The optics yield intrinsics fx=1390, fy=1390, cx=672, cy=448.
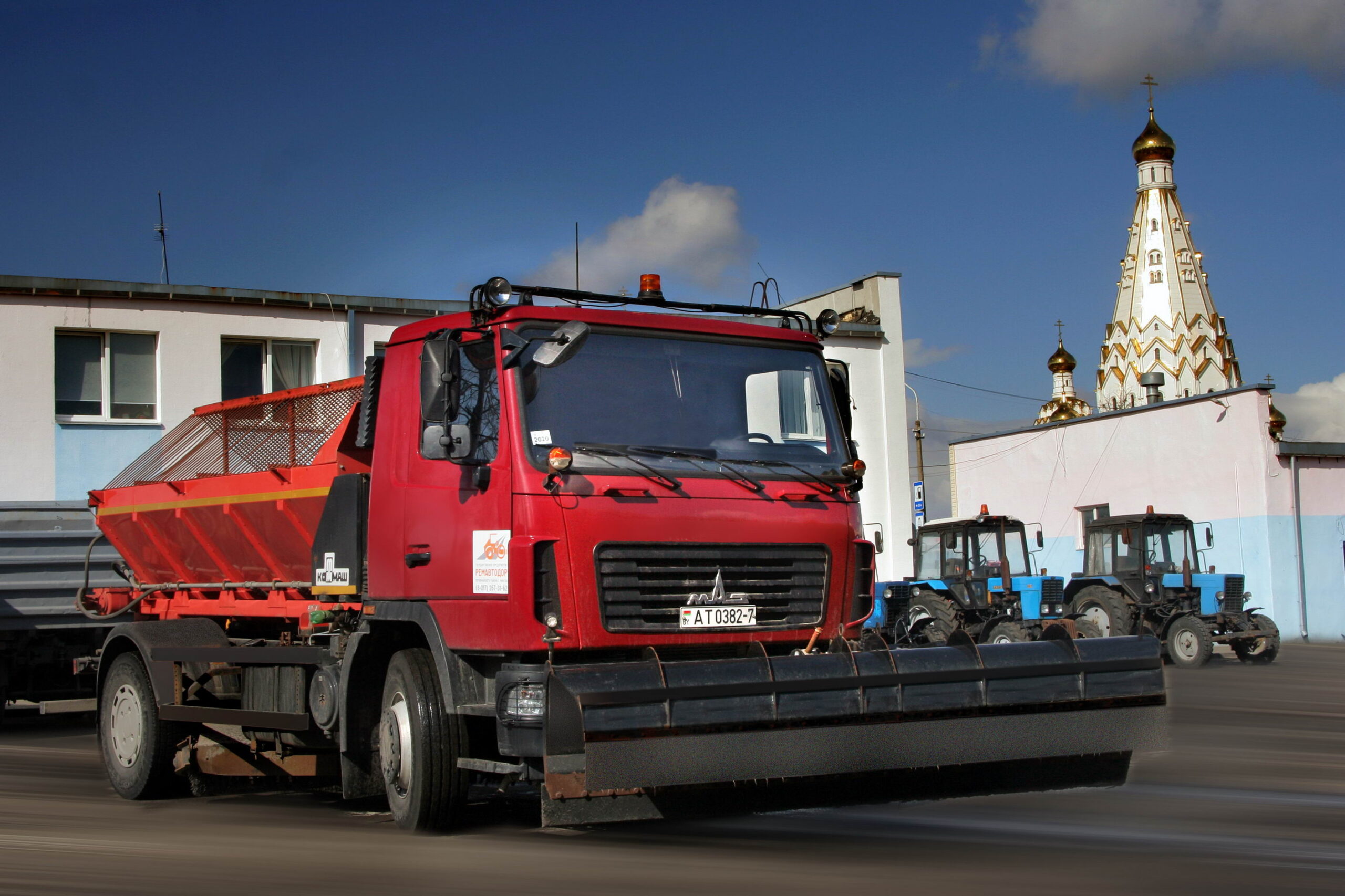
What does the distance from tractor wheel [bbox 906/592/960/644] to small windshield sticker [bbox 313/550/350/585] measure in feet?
41.7

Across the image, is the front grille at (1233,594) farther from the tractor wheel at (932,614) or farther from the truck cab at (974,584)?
the tractor wheel at (932,614)

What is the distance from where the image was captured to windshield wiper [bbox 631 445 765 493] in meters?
7.14

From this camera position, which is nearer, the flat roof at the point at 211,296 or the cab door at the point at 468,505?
the cab door at the point at 468,505

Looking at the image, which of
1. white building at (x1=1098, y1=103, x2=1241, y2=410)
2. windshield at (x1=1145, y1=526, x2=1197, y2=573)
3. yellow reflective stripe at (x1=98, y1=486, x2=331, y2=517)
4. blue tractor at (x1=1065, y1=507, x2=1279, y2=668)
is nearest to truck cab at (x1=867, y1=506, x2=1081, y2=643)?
blue tractor at (x1=1065, y1=507, x2=1279, y2=668)

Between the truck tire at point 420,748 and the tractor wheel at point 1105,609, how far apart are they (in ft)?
54.6

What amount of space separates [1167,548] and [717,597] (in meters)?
18.6

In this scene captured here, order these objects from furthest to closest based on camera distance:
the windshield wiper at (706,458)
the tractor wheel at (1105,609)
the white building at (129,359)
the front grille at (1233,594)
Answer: the front grille at (1233,594) → the tractor wheel at (1105,609) → the white building at (129,359) → the windshield wiper at (706,458)

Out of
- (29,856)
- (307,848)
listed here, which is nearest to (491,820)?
(307,848)

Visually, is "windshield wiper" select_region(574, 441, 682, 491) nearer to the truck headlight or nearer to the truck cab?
the truck headlight

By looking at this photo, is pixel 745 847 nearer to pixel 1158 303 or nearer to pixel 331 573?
pixel 331 573

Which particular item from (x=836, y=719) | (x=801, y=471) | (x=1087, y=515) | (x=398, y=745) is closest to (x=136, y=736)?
(x=398, y=745)

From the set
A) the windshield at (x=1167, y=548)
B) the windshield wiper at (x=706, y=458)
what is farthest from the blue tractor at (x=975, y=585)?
the windshield wiper at (x=706, y=458)

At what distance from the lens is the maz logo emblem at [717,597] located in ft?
22.9

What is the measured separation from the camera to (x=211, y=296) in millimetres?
21750
